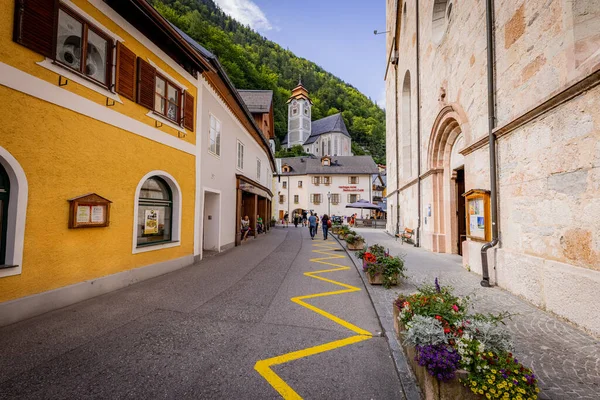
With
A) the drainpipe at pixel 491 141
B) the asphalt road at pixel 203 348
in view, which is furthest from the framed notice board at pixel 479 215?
the asphalt road at pixel 203 348

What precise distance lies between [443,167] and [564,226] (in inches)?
294

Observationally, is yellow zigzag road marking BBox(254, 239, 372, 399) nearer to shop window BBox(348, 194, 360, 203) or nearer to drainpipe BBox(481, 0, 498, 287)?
drainpipe BBox(481, 0, 498, 287)

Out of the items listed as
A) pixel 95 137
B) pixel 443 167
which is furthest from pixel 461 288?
pixel 95 137

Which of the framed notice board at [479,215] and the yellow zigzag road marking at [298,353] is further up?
the framed notice board at [479,215]

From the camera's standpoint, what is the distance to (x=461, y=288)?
6363mm

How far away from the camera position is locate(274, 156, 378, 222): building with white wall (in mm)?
44875

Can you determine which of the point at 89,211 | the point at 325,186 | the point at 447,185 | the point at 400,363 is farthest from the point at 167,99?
the point at 325,186

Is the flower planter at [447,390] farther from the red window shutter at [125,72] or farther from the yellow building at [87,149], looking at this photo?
the red window shutter at [125,72]

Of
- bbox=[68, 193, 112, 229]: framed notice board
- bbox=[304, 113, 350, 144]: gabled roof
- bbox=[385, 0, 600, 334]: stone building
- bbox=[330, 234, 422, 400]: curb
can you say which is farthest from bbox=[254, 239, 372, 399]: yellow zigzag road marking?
bbox=[304, 113, 350, 144]: gabled roof

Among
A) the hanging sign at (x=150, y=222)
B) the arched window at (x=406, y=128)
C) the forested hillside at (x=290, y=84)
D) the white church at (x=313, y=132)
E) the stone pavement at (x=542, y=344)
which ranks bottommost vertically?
the stone pavement at (x=542, y=344)

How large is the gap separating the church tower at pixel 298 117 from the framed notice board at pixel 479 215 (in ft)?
281

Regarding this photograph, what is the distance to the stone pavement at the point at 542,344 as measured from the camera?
9.11 feet

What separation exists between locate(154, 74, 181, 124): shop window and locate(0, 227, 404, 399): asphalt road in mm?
4909

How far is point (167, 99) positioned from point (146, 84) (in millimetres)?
857
